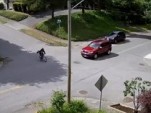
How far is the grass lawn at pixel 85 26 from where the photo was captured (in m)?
44.9

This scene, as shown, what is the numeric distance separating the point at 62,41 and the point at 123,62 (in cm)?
947

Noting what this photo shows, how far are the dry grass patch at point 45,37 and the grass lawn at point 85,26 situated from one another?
82 centimetres

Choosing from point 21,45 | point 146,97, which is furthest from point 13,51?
point 146,97

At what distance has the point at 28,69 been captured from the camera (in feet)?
108

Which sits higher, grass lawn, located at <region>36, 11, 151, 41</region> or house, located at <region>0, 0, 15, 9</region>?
house, located at <region>0, 0, 15, 9</region>

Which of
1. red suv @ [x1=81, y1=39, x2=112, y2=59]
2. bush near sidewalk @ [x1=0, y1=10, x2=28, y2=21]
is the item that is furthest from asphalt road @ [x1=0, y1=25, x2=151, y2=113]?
bush near sidewalk @ [x1=0, y1=10, x2=28, y2=21]

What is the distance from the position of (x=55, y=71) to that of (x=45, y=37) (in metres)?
12.2

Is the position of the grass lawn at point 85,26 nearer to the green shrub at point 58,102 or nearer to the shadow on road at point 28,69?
the shadow on road at point 28,69

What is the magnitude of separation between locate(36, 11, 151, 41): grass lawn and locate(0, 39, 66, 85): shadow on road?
7.66m

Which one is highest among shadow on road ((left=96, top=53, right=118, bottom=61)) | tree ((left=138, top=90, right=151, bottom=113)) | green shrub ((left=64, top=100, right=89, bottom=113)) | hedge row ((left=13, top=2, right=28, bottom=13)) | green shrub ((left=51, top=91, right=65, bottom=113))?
hedge row ((left=13, top=2, right=28, bottom=13))

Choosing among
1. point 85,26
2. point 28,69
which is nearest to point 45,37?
point 85,26

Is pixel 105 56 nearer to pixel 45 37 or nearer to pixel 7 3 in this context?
pixel 45 37

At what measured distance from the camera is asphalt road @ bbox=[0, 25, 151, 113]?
89.3 feet

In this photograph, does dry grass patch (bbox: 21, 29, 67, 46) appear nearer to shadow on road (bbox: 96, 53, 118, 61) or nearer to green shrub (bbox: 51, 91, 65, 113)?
shadow on road (bbox: 96, 53, 118, 61)
